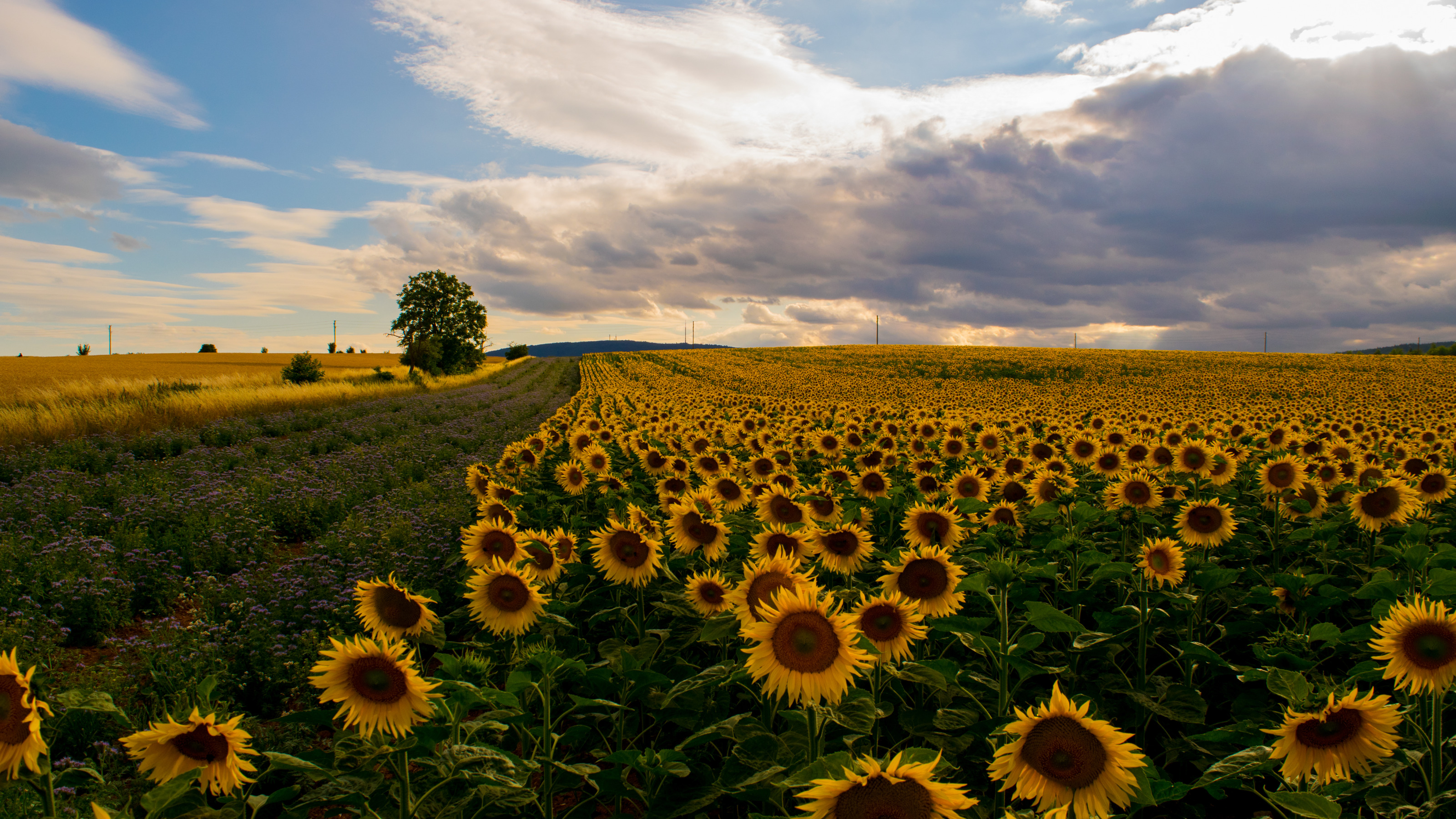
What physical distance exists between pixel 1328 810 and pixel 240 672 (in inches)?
243

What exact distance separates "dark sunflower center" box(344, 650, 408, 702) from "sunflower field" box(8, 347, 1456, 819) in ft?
0.04

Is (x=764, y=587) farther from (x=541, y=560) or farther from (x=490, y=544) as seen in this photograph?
(x=490, y=544)

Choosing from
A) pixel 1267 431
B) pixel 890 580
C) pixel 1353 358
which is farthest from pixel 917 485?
pixel 1353 358

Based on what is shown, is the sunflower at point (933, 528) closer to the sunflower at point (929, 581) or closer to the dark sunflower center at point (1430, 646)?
the sunflower at point (929, 581)

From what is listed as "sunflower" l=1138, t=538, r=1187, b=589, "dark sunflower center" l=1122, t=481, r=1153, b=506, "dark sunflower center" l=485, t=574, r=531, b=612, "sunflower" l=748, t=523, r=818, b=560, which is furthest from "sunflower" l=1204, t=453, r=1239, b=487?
"dark sunflower center" l=485, t=574, r=531, b=612

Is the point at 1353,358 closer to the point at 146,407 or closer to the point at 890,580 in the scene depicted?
the point at 890,580

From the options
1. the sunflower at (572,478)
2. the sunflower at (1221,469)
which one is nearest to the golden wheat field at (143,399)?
the sunflower at (572,478)

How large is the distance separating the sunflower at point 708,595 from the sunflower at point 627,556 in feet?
1.21

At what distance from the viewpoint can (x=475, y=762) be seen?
230cm

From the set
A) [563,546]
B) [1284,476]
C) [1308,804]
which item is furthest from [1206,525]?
[563,546]

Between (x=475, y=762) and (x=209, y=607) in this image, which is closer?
(x=475, y=762)

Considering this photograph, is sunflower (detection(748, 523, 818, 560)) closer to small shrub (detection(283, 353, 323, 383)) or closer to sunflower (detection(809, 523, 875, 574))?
sunflower (detection(809, 523, 875, 574))

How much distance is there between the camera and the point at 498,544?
4145 millimetres

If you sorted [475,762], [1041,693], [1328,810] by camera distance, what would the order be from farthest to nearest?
[1041,693], [475,762], [1328,810]
